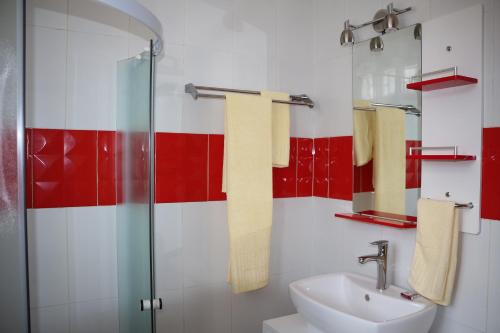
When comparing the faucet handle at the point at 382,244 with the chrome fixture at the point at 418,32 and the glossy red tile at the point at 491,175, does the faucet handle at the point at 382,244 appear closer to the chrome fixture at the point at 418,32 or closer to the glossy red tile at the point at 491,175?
the glossy red tile at the point at 491,175

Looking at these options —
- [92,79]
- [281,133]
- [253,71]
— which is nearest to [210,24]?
[253,71]

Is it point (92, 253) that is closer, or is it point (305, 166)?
point (92, 253)

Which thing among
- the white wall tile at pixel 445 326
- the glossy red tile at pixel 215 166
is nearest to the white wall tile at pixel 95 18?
the glossy red tile at pixel 215 166

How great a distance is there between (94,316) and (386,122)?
4.72 ft

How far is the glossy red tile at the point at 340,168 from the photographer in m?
2.02

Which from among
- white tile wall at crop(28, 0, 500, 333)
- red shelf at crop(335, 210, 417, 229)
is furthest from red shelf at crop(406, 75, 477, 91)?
red shelf at crop(335, 210, 417, 229)

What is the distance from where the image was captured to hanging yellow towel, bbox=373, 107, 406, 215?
1.72m

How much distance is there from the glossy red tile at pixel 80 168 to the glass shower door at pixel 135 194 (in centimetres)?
8

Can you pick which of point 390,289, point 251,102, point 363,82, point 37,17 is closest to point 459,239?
point 390,289

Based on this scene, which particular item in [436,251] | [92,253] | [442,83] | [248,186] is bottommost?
[436,251]

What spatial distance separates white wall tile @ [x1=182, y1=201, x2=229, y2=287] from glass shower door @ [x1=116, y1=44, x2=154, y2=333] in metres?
0.67

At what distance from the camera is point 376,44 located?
6.11 ft

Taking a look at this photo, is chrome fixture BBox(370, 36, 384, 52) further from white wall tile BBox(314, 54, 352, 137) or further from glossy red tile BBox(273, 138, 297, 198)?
glossy red tile BBox(273, 138, 297, 198)

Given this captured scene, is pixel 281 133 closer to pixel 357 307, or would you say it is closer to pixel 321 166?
pixel 321 166
